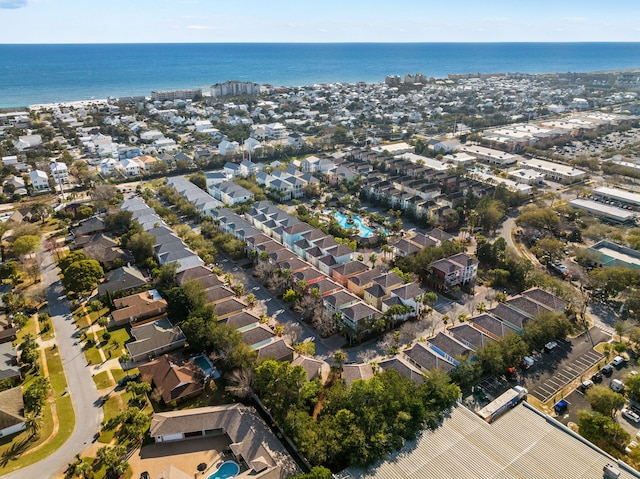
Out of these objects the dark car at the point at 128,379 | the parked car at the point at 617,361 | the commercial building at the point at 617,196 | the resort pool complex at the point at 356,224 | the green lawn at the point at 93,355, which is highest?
the commercial building at the point at 617,196

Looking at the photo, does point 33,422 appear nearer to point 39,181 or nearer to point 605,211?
point 39,181

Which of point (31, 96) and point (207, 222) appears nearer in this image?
point (207, 222)

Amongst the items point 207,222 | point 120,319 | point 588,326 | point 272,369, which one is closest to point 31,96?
point 207,222

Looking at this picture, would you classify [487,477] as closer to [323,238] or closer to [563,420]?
[563,420]

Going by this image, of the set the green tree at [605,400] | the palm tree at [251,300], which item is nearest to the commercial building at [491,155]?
the green tree at [605,400]

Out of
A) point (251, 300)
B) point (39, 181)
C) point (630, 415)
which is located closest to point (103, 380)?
point (251, 300)

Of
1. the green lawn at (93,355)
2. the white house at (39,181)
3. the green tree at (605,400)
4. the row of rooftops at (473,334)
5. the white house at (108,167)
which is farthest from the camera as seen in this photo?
the white house at (108,167)

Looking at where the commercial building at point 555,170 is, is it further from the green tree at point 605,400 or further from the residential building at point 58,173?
the residential building at point 58,173

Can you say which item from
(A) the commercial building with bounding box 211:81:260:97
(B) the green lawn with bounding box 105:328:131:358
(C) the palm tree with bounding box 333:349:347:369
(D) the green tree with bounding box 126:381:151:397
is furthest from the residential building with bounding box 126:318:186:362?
(A) the commercial building with bounding box 211:81:260:97
